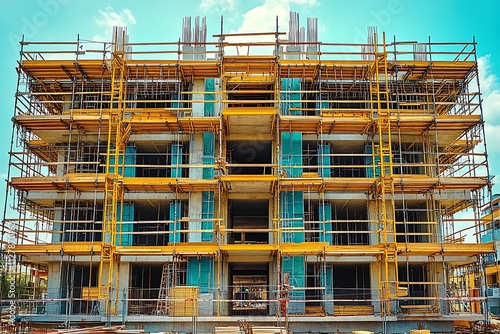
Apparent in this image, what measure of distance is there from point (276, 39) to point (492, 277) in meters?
30.5

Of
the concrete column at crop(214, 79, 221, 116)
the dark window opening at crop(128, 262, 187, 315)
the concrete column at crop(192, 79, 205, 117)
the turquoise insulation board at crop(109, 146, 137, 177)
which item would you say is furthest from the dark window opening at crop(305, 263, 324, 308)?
the turquoise insulation board at crop(109, 146, 137, 177)

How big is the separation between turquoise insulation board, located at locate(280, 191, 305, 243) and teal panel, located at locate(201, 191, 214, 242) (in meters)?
3.28

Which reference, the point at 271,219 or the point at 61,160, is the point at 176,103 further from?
the point at 271,219

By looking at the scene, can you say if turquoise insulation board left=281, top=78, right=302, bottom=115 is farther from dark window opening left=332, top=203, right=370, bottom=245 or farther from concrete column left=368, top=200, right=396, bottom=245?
concrete column left=368, top=200, right=396, bottom=245

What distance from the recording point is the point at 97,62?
28.3 m

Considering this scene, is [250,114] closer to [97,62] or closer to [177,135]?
[177,135]

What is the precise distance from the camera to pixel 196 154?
93.0 feet

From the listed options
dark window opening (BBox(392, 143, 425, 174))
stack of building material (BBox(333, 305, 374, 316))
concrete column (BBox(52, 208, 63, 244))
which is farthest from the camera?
dark window opening (BBox(392, 143, 425, 174))

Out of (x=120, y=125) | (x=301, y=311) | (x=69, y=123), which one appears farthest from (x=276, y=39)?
(x=301, y=311)

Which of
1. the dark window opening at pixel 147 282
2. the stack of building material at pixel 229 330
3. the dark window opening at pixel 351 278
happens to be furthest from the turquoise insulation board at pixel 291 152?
the stack of building material at pixel 229 330

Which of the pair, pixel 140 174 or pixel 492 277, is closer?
pixel 140 174

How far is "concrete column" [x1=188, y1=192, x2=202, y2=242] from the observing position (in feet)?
88.9

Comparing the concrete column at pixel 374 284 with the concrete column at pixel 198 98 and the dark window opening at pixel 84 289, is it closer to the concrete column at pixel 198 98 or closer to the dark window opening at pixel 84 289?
the concrete column at pixel 198 98

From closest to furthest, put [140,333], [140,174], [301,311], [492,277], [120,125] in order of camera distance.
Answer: [140,333], [301,311], [120,125], [140,174], [492,277]
